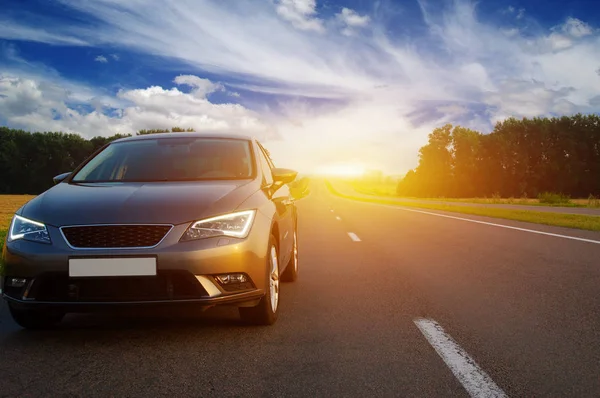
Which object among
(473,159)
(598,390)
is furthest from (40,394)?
(473,159)

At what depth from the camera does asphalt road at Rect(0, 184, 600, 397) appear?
3.12 meters

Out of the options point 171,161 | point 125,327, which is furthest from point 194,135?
point 125,327

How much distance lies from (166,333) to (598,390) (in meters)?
3.01

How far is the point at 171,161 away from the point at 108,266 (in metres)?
1.84

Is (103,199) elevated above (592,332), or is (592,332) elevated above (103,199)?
(103,199)

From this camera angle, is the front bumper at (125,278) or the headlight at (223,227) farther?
the headlight at (223,227)

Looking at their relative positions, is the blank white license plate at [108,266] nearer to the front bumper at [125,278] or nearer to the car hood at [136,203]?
the front bumper at [125,278]

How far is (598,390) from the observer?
9.86ft

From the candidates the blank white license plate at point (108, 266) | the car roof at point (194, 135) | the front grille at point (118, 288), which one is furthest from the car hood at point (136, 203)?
the car roof at point (194, 135)

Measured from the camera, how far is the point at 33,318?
14.0 feet

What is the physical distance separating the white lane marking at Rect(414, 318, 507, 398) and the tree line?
51.1m

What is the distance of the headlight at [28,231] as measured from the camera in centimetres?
388

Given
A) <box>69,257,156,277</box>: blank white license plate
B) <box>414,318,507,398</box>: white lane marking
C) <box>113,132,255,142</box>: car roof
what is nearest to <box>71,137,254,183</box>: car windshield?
<box>113,132,255,142</box>: car roof

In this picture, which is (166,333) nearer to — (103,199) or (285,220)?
(103,199)
